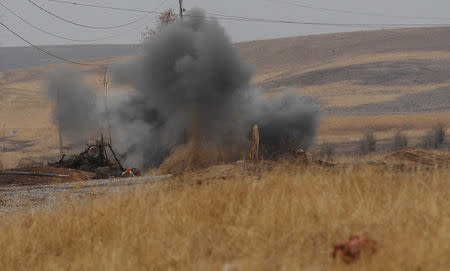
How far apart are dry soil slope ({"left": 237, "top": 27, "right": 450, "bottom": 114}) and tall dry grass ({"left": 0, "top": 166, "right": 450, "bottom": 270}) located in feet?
181

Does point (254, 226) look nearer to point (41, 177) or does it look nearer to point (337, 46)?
point (41, 177)

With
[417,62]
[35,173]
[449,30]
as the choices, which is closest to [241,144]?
[35,173]

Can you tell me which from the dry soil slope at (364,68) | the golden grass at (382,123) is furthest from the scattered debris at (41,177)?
the dry soil slope at (364,68)

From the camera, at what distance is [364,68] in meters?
84.8

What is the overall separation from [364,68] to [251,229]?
3272 inches

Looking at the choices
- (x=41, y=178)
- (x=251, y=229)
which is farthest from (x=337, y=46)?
(x=251, y=229)

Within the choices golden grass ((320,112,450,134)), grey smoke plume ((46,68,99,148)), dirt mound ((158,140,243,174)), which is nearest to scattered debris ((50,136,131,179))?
dirt mound ((158,140,243,174))

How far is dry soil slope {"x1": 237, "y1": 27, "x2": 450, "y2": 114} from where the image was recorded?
6588cm

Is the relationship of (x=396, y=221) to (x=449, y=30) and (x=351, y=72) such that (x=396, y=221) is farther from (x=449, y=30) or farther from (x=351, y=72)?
(x=449, y=30)

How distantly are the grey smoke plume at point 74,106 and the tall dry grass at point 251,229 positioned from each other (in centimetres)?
4122

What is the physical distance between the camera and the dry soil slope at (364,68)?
6588 cm

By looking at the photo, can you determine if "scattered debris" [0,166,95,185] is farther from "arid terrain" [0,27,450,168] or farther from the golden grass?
the golden grass

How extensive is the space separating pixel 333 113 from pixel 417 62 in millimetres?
29993

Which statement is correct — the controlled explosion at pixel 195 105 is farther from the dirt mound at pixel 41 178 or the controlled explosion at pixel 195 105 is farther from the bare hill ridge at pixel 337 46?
the bare hill ridge at pixel 337 46
